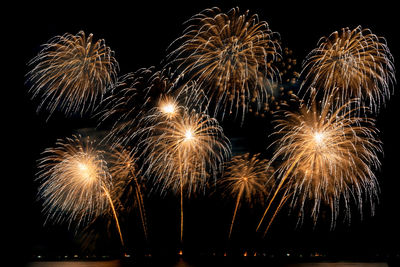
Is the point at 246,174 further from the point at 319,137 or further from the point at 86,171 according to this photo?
the point at 86,171

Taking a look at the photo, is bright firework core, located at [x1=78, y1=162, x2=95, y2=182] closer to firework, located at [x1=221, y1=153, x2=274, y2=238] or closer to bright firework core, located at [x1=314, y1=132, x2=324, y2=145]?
firework, located at [x1=221, y1=153, x2=274, y2=238]

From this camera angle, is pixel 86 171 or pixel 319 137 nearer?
pixel 319 137

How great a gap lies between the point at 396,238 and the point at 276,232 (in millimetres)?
18235

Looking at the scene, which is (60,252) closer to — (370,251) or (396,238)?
(370,251)

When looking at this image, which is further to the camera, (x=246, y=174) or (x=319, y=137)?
(x=246, y=174)

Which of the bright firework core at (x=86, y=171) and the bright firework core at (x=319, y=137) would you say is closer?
the bright firework core at (x=319, y=137)

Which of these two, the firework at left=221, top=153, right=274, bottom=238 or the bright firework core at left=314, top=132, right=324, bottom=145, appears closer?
the bright firework core at left=314, top=132, right=324, bottom=145

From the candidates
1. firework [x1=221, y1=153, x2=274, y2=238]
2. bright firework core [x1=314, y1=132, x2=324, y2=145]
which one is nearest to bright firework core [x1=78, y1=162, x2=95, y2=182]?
firework [x1=221, y1=153, x2=274, y2=238]

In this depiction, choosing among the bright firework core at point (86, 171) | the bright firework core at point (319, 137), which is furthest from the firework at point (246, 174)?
the bright firework core at point (86, 171)

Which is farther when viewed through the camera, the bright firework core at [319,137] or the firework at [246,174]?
the firework at [246,174]

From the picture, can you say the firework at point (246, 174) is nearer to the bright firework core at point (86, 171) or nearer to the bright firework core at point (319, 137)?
the bright firework core at point (319, 137)

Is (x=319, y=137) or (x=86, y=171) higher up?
(x=319, y=137)

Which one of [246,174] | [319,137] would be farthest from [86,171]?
[319,137]

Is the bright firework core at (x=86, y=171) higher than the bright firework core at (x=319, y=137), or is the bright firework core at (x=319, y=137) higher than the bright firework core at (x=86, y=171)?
the bright firework core at (x=319, y=137)
